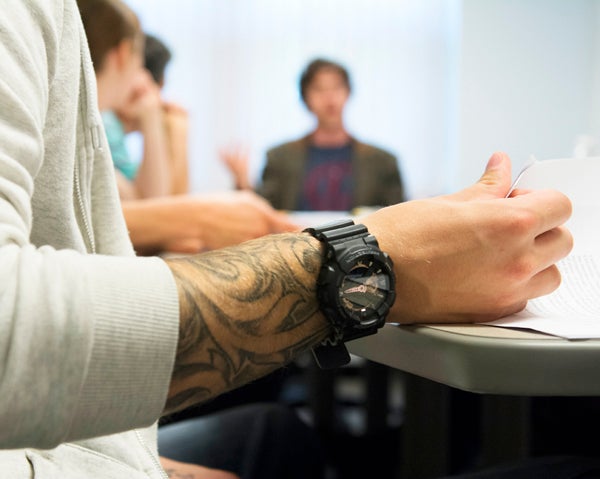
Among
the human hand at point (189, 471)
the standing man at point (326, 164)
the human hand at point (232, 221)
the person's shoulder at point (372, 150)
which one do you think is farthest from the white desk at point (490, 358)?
the person's shoulder at point (372, 150)

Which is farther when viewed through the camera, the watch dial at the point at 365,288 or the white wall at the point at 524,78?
the white wall at the point at 524,78

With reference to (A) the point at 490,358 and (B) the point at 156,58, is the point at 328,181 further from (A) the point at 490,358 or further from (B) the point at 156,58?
(A) the point at 490,358

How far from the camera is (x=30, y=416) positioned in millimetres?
369

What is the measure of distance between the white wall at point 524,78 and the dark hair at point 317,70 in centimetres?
87

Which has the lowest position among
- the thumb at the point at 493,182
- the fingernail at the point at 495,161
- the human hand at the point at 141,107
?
the thumb at the point at 493,182

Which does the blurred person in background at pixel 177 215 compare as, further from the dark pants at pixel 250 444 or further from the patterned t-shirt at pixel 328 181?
the patterned t-shirt at pixel 328 181

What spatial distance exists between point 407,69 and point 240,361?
4275 millimetres

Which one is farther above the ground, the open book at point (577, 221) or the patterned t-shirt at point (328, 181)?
the open book at point (577, 221)

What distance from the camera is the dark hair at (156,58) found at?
9.52 feet

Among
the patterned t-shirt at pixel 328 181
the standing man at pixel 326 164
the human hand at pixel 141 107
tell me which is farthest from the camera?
the patterned t-shirt at pixel 328 181

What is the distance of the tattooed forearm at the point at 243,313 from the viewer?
430 millimetres

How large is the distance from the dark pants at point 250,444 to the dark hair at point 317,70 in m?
3.37

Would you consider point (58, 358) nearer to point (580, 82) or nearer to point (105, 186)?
point (105, 186)

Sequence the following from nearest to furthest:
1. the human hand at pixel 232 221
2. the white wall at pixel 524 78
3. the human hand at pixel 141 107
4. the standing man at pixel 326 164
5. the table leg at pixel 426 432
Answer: the table leg at pixel 426 432 < the human hand at pixel 232 221 < the human hand at pixel 141 107 < the standing man at pixel 326 164 < the white wall at pixel 524 78
